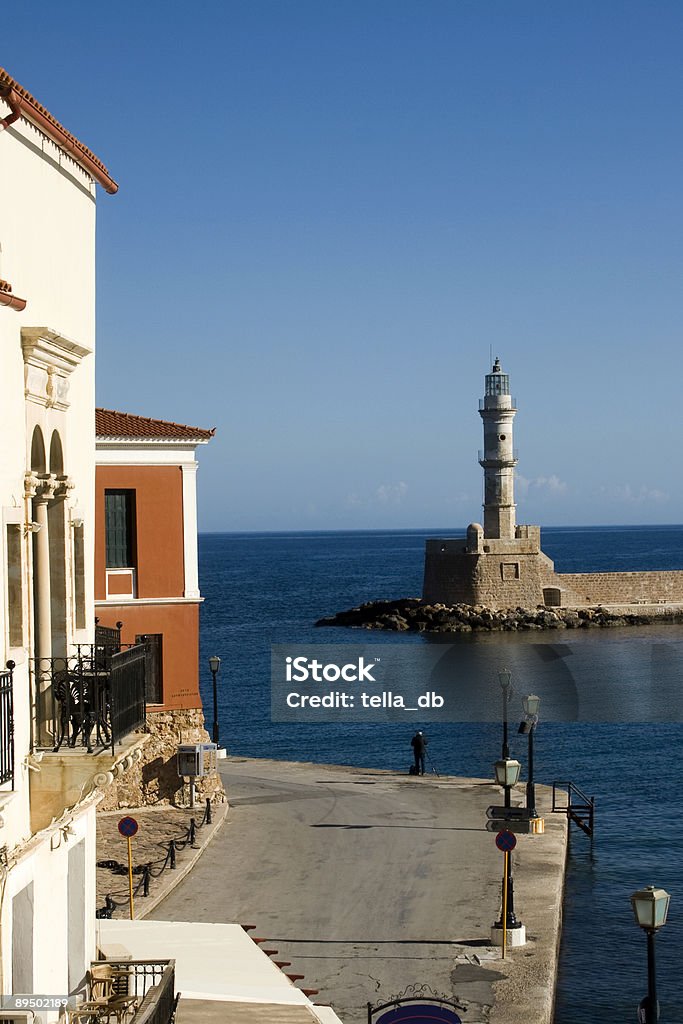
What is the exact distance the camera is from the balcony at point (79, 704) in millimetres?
9484

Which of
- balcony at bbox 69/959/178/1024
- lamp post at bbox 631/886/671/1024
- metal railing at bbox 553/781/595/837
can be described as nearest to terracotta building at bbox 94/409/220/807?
metal railing at bbox 553/781/595/837

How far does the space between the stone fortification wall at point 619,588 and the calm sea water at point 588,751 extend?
456cm

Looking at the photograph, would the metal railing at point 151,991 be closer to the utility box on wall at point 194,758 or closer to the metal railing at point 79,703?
the metal railing at point 79,703

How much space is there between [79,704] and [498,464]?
281ft

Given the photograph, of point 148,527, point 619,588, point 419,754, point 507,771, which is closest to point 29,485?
point 507,771

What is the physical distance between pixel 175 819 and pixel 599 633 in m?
69.9

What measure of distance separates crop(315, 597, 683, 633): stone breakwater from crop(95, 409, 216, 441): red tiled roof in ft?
227

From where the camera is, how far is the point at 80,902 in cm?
1111

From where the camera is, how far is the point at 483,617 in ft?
317

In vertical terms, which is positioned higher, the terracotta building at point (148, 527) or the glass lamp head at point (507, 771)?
the terracotta building at point (148, 527)

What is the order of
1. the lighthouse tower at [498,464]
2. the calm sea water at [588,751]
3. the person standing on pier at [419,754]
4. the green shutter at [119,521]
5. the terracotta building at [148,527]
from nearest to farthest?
the calm sea water at [588,751] → the terracotta building at [148,527] → the green shutter at [119,521] → the person standing on pier at [419,754] → the lighthouse tower at [498,464]

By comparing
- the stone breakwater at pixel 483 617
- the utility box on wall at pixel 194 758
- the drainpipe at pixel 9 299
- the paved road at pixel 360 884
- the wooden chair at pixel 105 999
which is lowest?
the paved road at pixel 360 884

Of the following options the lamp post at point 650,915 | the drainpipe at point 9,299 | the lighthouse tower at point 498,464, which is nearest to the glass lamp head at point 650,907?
the lamp post at point 650,915

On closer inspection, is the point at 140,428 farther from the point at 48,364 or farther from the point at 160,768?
the point at 48,364
